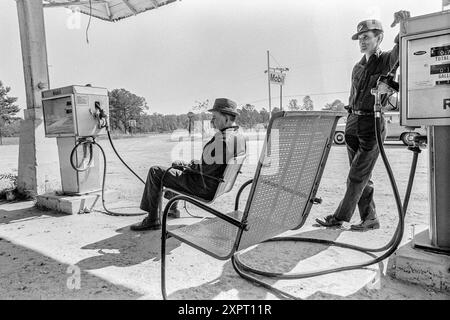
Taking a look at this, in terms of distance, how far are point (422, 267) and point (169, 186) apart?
2134 millimetres

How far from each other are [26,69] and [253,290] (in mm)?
4801

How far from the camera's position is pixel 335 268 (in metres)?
2.57

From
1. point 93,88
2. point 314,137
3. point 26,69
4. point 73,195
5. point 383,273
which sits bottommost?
point 383,273

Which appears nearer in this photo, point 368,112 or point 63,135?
point 368,112

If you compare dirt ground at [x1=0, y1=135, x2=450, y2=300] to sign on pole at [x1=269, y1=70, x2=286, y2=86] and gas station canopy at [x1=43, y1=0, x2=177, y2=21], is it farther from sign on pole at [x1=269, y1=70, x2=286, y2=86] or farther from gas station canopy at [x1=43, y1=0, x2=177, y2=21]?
sign on pole at [x1=269, y1=70, x2=286, y2=86]

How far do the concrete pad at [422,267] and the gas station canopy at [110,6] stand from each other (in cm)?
544

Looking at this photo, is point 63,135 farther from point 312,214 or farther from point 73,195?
point 312,214

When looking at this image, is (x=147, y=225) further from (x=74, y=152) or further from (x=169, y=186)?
(x=74, y=152)

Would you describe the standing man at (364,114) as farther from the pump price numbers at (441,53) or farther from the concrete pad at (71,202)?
the concrete pad at (71,202)

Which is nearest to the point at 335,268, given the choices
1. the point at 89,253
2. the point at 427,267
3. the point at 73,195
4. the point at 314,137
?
the point at 427,267

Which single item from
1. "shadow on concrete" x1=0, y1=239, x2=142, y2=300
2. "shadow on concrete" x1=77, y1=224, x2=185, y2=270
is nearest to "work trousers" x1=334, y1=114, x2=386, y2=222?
"shadow on concrete" x1=77, y1=224, x2=185, y2=270

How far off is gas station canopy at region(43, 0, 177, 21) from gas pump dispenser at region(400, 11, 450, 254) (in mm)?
4861

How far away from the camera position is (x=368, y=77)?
3318 mm

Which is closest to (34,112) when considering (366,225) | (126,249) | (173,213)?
(173,213)
